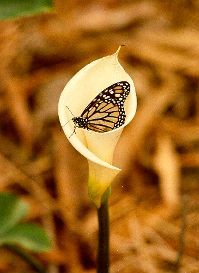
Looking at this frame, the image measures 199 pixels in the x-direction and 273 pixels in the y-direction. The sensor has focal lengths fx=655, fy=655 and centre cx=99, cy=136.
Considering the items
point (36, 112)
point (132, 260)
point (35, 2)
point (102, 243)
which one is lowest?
point (132, 260)

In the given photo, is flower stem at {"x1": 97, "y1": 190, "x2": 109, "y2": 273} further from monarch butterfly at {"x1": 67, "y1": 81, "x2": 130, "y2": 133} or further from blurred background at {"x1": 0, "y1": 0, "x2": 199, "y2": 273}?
blurred background at {"x1": 0, "y1": 0, "x2": 199, "y2": 273}

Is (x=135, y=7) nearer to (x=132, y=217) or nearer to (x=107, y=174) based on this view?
(x=132, y=217)

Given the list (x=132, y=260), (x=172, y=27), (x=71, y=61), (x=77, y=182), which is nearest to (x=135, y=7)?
(x=172, y=27)

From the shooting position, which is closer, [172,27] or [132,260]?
[132,260]

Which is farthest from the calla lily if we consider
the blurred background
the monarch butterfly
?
the blurred background

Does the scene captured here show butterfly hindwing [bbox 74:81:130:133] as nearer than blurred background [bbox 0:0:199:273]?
Yes

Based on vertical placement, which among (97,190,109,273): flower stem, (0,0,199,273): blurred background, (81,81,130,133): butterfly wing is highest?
(81,81,130,133): butterfly wing

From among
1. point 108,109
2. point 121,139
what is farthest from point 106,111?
point 121,139
